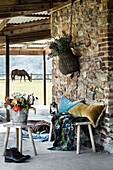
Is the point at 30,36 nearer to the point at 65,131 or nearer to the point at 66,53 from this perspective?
the point at 66,53

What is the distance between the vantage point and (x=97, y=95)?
17.3 feet

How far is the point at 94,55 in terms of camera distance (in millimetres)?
5328

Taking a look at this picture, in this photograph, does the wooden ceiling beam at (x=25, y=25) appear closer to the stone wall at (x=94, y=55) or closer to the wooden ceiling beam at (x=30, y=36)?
the wooden ceiling beam at (x=30, y=36)

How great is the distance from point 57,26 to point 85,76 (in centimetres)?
154

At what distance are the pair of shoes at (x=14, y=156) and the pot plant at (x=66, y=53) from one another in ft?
6.20

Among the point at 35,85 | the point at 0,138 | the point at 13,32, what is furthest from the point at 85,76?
the point at 35,85

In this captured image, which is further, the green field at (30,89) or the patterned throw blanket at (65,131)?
the green field at (30,89)

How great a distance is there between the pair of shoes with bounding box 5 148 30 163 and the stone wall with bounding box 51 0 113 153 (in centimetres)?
135

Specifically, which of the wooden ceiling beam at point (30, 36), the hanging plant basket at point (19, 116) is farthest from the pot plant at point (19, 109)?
the wooden ceiling beam at point (30, 36)

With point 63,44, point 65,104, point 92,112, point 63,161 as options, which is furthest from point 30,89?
point 63,161

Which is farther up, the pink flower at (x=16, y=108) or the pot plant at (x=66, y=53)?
the pot plant at (x=66, y=53)

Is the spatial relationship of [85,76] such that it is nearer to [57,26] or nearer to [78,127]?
[78,127]

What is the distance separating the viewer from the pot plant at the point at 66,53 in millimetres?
5785

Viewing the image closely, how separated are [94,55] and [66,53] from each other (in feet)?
2.16
